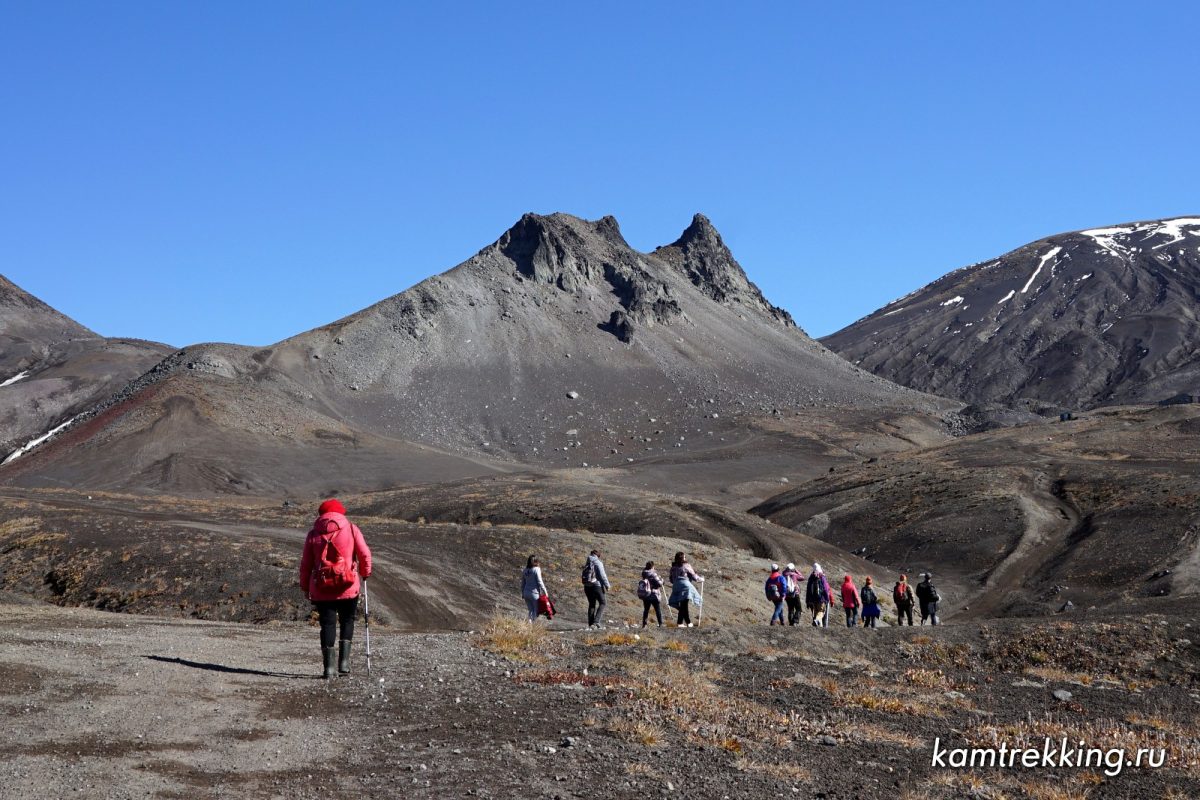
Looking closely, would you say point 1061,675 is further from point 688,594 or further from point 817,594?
point 817,594

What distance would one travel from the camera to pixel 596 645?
1631 centimetres

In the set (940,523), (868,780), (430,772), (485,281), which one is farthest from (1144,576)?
(485,281)

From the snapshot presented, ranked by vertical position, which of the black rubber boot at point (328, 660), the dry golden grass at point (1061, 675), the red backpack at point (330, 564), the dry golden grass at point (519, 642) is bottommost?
the dry golden grass at point (1061, 675)

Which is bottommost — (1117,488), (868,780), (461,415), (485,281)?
(868,780)

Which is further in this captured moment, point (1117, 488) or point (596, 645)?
point (1117, 488)

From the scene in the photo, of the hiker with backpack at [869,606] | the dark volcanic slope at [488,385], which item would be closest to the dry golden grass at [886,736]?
the hiker with backpack at [869,606]

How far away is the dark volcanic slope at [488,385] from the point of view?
103 meters

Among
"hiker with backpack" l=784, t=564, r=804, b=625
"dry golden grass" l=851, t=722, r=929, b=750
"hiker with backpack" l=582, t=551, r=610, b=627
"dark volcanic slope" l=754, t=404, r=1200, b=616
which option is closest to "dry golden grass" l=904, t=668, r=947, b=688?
"dry golden grass" l=851, t=722, r=929, b=750

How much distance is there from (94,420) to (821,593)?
10250 cm

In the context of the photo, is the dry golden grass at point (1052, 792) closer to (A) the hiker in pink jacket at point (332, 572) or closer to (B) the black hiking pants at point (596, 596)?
(A) the hiker in pink jacket at point (332, 572)

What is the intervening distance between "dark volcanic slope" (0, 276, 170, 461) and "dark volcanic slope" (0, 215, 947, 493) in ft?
89.1

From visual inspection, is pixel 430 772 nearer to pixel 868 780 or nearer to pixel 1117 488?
pixel 868 780

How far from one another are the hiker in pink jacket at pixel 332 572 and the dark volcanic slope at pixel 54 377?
4897 inches

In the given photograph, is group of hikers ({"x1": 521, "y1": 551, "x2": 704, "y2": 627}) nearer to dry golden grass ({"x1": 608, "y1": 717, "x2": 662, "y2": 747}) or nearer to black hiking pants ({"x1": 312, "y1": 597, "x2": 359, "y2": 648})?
black hiking pants ({"x1": 312, "y1": 597, "x2": 359, "y2": 648})
